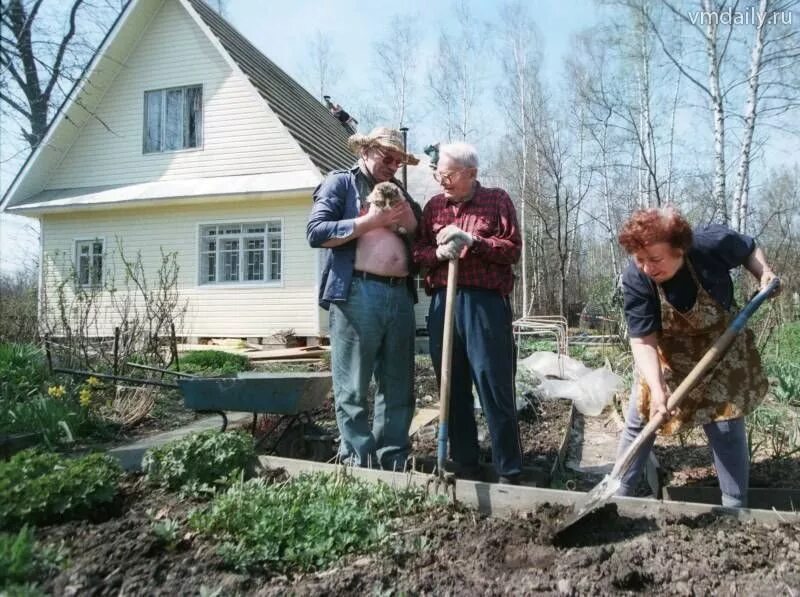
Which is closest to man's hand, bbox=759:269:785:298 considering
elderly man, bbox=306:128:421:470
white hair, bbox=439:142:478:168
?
white hair, bbox=439:142:478:168

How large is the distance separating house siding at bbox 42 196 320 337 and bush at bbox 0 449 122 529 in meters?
8.01

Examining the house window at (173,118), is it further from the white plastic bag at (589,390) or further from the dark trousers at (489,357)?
the dark trousers at (489,357)

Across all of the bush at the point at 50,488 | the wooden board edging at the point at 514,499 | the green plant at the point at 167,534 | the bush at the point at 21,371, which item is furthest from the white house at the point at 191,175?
the green plant at the point at 167,534

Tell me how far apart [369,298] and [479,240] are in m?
0.61

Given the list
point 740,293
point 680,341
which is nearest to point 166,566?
point 680,341

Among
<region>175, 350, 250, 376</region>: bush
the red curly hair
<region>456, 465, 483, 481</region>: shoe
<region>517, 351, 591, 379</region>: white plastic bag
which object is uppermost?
the red curly hair

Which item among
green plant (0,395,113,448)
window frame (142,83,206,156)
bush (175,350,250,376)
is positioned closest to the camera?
green plant (0,395,113,448)

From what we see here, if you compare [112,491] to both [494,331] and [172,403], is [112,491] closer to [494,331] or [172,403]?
[494,331]

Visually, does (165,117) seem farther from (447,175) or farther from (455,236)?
(455,236)

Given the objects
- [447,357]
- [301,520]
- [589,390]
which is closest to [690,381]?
[447,357]

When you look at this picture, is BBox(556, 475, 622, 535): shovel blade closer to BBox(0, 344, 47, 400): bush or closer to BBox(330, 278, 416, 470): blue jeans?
BBox(330, 278, 416, 470): blue jeans

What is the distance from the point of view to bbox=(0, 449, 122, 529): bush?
2.01 m

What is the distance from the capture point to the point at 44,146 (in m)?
11.4

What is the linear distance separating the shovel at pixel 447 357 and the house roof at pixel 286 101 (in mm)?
8108
